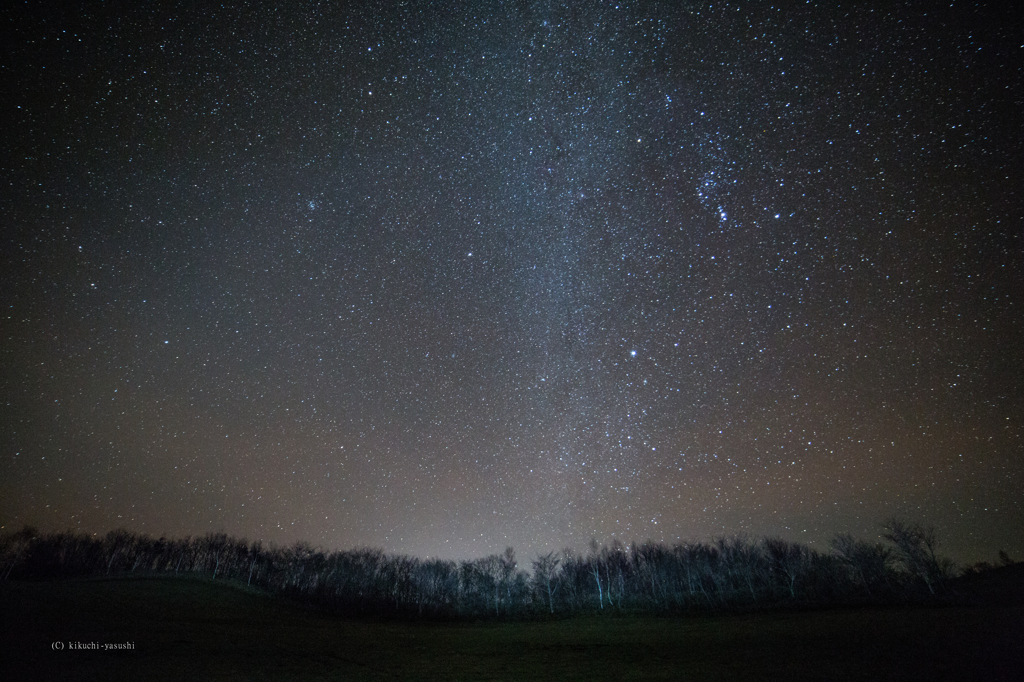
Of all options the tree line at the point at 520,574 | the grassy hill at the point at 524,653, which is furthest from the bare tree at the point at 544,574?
the grassy hill at the point at 524,653

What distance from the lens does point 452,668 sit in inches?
538

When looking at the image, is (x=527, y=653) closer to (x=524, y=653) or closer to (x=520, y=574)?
(x=524, y=653)

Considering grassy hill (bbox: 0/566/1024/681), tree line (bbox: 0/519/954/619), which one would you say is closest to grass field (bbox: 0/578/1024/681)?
grassy hill (bbox: 0/566/1024/681)

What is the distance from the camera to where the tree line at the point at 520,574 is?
1829 inches

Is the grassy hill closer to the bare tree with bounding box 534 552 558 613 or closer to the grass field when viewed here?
the grass field

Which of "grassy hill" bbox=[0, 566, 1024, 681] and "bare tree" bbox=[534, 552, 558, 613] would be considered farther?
"bare tree" bbox=[534, 552, 558, 613]

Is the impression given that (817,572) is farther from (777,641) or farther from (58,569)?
(58,569)

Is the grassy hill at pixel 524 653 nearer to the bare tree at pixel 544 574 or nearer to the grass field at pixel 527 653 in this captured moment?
the grass field at pixel 527 653

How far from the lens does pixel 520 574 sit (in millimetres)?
76688

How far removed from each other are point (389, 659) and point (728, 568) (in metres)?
64.8

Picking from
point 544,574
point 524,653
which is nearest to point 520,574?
point 544,574

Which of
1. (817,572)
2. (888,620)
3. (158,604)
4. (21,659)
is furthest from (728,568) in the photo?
(21,659)

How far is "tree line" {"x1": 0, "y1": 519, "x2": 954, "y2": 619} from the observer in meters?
46.5

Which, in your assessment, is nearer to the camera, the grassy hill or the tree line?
the grassy hill
